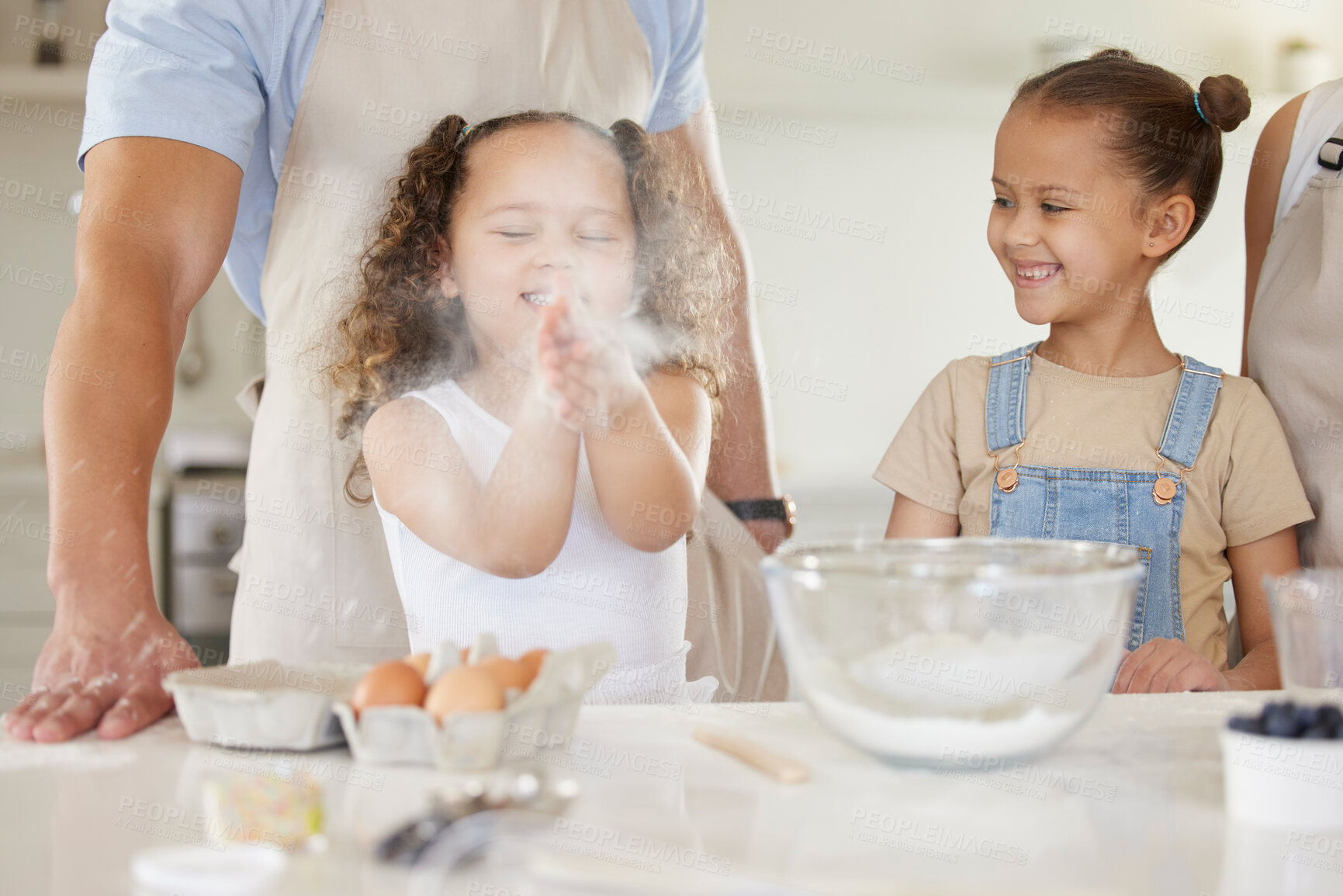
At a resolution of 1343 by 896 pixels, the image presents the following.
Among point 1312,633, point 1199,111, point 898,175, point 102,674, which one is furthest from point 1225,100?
point 102,674

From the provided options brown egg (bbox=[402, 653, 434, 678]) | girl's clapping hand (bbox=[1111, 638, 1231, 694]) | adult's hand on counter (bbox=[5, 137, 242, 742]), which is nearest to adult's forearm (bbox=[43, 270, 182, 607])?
adult's hand on counter (bbox=[5, 137, 242, 742])

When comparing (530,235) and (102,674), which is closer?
(102,674)

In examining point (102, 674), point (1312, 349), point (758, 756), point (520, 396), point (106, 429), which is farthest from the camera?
point (1312, 349)

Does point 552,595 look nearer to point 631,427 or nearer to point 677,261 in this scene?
point 631,427

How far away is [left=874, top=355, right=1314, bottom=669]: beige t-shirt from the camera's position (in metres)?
0.93

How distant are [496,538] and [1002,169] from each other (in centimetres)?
59

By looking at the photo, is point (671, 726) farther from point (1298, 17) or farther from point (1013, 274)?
point (1298, 17)

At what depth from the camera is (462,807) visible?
1.15 ft

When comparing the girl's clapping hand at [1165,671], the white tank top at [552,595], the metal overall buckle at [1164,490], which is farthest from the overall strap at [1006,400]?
the white tank top at [552,595]

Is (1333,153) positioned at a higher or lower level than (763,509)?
higher

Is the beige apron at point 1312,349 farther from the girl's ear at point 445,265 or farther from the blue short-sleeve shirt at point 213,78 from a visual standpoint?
the blue short-sleeve shirt at point 213,78

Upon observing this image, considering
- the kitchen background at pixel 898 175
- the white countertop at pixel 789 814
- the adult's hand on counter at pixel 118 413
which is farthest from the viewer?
the kitchen background at pixel 898 175

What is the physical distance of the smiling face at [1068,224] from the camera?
979 mm

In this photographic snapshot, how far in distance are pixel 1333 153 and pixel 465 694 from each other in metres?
0.89
